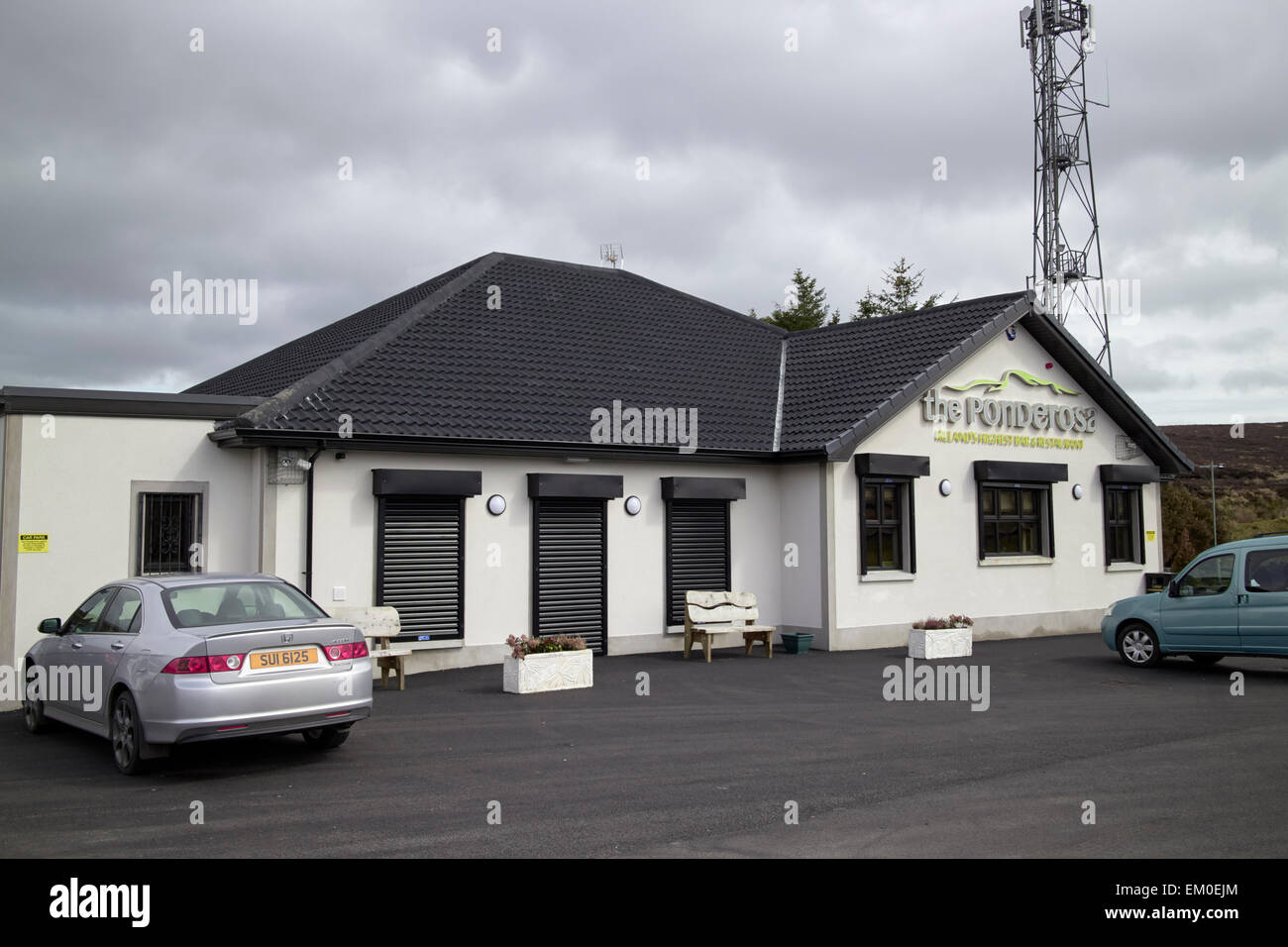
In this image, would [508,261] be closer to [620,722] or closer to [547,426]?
[547,426]

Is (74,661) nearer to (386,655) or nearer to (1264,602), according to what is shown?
(386,655)

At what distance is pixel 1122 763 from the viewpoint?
9062 mm

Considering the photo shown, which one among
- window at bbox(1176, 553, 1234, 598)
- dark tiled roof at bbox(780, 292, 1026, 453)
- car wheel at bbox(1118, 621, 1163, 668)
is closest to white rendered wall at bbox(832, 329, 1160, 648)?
dark tiled roof at bbox(780, 292, 1026, 453)

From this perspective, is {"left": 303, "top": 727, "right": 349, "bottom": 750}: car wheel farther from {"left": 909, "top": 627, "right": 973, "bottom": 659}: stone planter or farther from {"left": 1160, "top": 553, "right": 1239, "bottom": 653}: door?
{"left": 1160, "top": 553, "right": 1239, "bottom": 653}: door

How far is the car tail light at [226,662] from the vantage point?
8539mm

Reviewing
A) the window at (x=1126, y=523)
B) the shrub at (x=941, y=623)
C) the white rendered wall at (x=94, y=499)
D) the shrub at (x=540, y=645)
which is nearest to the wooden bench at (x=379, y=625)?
the shrub at (x=540, y=645)

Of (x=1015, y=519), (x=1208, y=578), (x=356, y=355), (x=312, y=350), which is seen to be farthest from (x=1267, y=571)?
(x=312, y=350)

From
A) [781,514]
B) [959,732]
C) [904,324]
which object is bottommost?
[959,732]

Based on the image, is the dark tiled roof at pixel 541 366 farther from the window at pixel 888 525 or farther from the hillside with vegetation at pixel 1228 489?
the hillside with vegetation at pixel 1228 489

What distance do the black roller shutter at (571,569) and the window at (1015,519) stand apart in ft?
24.5

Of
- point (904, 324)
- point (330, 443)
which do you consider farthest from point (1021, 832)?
point (904, 324)

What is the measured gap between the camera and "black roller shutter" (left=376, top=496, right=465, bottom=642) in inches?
595
